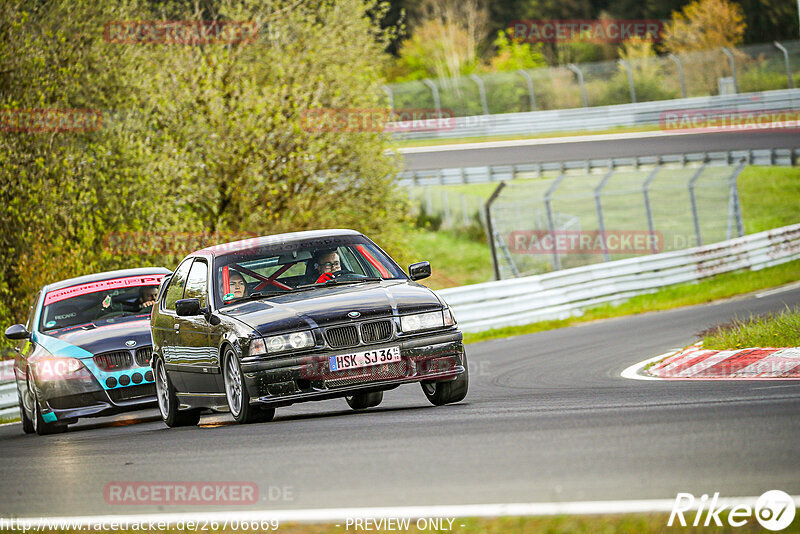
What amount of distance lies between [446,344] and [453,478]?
10.5ft

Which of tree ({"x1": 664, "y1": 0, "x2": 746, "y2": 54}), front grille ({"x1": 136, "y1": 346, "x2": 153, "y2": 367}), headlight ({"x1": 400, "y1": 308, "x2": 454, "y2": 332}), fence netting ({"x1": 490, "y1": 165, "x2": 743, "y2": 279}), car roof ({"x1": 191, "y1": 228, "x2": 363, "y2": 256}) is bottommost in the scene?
fence netting ({"x1": 490, "y1": 165, "x2": 743, "y2": 279})

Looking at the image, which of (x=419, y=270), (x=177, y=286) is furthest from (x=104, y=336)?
(x=419, y=270)

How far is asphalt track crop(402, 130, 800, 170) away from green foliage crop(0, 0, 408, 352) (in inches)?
394

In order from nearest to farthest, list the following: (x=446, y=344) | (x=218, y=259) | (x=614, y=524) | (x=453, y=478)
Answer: (x=614, y=524)
(x=453, y=478)
(x=446, y=344)
(x=218, y=259)

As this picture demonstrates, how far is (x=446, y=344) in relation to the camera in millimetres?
9047

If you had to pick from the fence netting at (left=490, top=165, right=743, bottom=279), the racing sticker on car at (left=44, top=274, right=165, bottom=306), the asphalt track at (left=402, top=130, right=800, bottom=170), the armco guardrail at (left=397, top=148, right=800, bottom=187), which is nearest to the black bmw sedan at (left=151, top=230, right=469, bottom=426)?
the racing sticker on car at (left=44, top=274, right=165, bottom=306)

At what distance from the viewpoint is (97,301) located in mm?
13297

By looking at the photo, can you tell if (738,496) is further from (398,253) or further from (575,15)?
(575,15)

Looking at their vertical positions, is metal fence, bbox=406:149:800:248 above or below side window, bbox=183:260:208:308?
below

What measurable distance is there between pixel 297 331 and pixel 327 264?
4.45ft

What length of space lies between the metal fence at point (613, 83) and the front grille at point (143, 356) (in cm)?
3352

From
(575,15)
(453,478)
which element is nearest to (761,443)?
(453,478)

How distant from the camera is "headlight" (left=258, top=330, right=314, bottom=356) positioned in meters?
8.72

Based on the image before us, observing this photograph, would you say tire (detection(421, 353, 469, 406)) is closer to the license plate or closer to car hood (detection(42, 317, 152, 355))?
the license plate
